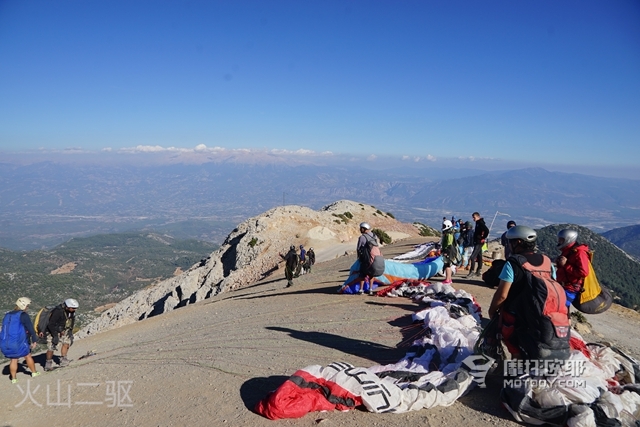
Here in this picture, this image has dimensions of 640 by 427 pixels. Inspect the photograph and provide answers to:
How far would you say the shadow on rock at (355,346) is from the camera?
7.23m

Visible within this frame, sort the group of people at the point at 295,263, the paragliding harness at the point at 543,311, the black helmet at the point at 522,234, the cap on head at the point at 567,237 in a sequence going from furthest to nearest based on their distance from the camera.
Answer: the group of people at the point at 295,263 < the cap on head at the point at 567,237 < the black helmet at the point at 522,234 < the paragliding harness at the point at 543,311

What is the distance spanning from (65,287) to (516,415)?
8712 cm

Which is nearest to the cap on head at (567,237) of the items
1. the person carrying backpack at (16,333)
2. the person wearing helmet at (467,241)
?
the person wearing helmet at (467,241)

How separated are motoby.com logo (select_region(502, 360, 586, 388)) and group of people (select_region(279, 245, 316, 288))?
12336 millimetres

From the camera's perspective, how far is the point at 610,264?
47469 millimetres

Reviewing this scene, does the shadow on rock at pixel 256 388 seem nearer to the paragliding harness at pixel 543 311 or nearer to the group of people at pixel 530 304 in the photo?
the group of people at pixel 530 304

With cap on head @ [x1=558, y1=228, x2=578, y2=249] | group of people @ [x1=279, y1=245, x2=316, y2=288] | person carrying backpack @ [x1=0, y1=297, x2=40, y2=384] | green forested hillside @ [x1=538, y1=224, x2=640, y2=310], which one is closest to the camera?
cap on head @ [x1=558, y1=228, x2=578, y2=249]

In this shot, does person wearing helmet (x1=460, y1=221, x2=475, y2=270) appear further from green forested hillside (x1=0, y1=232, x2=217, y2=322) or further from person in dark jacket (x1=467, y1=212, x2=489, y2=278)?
green forested hillside (x1=0, y1=232, x2=217, y2=322)

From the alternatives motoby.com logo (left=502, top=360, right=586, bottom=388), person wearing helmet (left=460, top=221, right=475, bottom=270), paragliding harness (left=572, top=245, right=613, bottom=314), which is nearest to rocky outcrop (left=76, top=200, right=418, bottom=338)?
person wearing helmet (left=460, top=221, right=475, bottom=270)

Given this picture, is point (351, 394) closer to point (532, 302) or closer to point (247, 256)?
point (532, 302)

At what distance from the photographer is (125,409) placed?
6.37m

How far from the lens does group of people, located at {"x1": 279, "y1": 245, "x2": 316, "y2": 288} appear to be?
16.9 m

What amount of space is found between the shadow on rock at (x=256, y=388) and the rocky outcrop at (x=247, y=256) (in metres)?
22.9

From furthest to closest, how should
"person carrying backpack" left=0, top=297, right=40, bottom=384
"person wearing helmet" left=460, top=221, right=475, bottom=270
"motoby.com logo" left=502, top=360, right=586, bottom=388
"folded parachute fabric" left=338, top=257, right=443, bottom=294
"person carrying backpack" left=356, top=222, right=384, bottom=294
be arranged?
"person wearing helmet" left=460, top=221, right=475, bottom=270, "folded parachute fabric" left=338, top=257, right=443, bottom=294, "person carrying backpack" left=356, top=222, right=384, bottom=294, "person carrying backpack" left=0, top=297, right=40, bottom=384, "motoby.com logo" left=502, top=360, right=586, bottom=388
